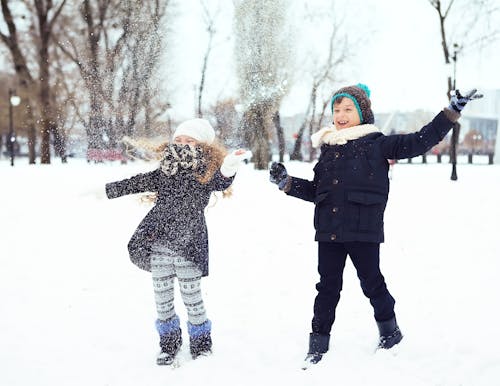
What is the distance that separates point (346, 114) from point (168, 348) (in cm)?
193

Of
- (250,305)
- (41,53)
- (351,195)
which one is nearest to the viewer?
(351,195)

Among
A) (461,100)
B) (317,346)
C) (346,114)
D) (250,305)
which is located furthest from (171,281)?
(461,100)

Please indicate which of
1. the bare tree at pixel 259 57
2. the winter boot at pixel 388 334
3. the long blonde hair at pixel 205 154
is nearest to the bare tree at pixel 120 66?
the bare tree at pixel 259 57

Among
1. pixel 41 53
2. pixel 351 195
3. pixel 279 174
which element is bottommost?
pixel 351 195

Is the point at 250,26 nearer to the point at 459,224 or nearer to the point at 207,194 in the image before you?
the point at 459,224

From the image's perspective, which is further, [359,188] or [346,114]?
[346,114]

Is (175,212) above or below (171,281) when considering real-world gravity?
above

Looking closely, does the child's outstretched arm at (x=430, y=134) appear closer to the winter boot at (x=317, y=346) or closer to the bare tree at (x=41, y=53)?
the winter boot at (x=317, y=346)

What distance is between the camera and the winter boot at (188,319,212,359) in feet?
10.9

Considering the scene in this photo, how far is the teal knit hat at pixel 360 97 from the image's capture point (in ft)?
10.5

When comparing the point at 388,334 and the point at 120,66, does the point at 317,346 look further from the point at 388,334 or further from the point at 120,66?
the point at 120,66

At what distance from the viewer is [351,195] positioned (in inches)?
120

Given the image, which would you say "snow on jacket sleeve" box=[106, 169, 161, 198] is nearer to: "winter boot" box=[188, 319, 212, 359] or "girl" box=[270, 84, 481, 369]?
"girl" box=[270, 84, 481, 369]

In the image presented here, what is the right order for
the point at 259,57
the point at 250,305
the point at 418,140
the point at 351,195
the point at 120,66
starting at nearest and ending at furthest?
the point at 418,140, the point at 351,195, the point at 250,305, the point at 120,66, the point at 259,57
